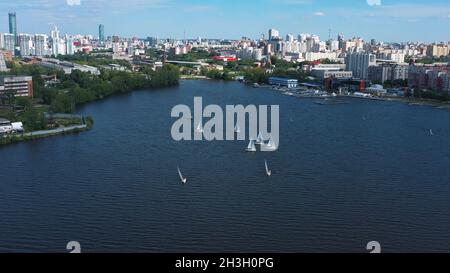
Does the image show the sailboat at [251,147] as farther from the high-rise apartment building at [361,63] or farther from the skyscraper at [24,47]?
the skyscraper at [24,47]

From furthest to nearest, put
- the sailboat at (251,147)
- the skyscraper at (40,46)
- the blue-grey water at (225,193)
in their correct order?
the skyscraper at (40,46) < the sailboat at (251,147) < the blue-grey water at (225,193)

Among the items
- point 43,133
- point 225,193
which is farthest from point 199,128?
point 225,193

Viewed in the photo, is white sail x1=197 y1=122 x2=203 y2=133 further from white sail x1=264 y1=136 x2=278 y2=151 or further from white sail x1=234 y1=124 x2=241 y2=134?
white sail x1=264 y1=136 x2=278 y2=151

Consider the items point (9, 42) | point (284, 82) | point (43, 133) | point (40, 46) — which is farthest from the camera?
point (40, 46)

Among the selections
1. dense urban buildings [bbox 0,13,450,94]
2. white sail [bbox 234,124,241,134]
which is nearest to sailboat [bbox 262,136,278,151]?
white sail [bbox 234,124,241,134]

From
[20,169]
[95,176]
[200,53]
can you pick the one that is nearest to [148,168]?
[95,176]

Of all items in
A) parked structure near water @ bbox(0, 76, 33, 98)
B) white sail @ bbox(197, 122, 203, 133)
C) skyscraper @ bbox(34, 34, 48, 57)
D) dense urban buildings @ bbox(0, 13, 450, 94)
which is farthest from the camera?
skyscraper @ bbox(34, 34, 48, 57)

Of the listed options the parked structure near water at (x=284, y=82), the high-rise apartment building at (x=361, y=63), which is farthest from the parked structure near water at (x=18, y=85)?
the high-rise apartment building at (x=361, y=63)

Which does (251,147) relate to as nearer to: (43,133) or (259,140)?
(259,140)
